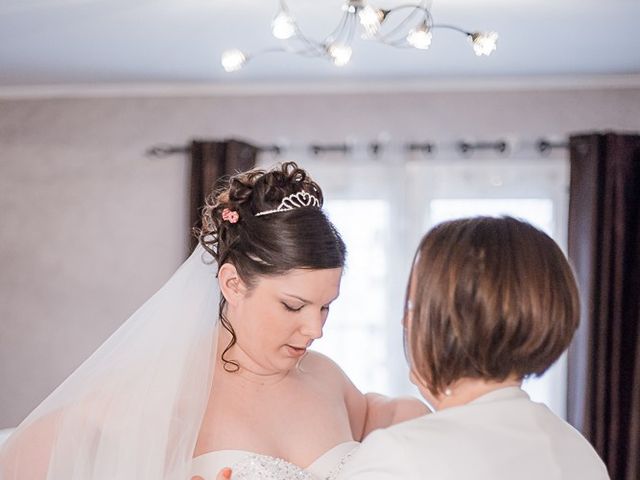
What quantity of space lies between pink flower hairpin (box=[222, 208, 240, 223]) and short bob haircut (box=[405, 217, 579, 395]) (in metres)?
0.82

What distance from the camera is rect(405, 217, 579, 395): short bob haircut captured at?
1.16m

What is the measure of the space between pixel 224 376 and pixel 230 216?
0.38 metres

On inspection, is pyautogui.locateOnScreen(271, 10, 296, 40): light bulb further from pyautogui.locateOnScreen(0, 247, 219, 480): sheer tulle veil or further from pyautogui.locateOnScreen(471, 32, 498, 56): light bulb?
pyautogui.locateOnScreen(0, 247, 219, 480): sheer tulle veil

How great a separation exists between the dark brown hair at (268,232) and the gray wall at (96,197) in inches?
112

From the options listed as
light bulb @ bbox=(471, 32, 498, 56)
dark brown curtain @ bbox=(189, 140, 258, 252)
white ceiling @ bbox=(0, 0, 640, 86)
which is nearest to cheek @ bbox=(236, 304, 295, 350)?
light bulb @ bbox=(471, 32, 498, 56)

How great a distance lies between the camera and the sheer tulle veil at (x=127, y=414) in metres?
1.72

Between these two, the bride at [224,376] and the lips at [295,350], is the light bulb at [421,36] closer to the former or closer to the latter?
the bride at [224,376]

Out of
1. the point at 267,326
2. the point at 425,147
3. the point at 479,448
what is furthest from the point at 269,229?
the point at 425,147

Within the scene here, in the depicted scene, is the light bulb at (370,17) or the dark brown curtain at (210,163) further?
the dark brown curtain at (210,163)

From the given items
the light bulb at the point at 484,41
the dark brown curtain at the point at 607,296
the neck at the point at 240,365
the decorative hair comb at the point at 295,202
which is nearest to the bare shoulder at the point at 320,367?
the neck at the point at 240,365

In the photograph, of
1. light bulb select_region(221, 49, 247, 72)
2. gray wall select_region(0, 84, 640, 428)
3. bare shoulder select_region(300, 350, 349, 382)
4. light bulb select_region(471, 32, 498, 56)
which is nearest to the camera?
bare shoulder select_region(300, 350, 349, 382)

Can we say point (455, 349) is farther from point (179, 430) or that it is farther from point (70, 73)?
point (70, 73)

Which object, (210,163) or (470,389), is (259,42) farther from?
(470,389)

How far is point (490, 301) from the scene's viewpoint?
1.16m
